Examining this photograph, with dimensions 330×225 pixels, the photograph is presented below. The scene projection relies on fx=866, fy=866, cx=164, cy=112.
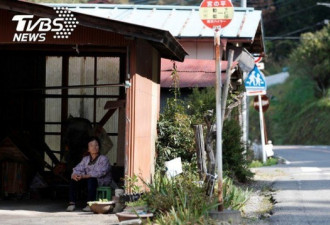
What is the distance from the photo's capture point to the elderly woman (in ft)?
51.2

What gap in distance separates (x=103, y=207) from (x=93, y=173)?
4.46ft

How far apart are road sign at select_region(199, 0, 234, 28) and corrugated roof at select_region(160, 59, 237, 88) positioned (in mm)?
6451

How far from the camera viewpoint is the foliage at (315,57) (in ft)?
187

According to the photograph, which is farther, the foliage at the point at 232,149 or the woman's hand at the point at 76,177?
the foliage at the point at 232,149

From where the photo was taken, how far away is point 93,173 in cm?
1568

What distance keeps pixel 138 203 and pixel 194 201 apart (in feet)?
5.66

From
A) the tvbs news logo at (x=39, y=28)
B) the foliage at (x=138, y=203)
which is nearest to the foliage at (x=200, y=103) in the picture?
the foliage at (x=138, y=203)

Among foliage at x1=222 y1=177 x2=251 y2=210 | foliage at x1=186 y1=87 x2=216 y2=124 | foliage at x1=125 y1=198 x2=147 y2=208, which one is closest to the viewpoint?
foliage at x1=222 y1=177 x2=251 y2=210

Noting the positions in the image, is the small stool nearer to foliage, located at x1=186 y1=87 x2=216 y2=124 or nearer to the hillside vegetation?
foliage, located at x1=186 y1=87 x2=216 y2=124

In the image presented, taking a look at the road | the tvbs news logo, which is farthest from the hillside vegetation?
the tvbs news logo

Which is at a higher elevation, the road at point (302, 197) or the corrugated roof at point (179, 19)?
the corrugated roof at point (179, 19)

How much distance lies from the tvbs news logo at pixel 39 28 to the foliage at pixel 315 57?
43.4 meters

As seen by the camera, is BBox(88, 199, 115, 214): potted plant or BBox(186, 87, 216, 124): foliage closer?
BBox(88, 199, 115, 214): potted plant

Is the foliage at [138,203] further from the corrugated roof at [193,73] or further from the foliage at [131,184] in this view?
the corrugated roof at [193,73]
